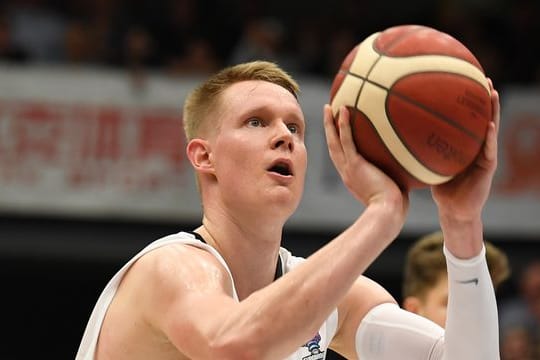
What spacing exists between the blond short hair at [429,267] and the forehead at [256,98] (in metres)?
1.55

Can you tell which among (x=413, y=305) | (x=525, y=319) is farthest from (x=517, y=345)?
(x=413, y=305)

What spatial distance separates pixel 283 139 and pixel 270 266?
56cm

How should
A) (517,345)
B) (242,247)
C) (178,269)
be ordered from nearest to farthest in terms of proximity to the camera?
1. (178,269)
2. (242,247)
3. (517,345)

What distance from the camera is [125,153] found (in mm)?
9312

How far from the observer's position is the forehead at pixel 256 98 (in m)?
3.70

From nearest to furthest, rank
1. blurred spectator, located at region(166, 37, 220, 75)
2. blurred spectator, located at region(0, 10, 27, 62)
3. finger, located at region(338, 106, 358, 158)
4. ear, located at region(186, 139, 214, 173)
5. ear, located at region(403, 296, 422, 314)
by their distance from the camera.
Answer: finger, located at region(338, 106, 358, 158) < ear, located at region(186, 139, 214, 173) < ear, located at region(403, 296, 422, 314) < blurred spectator, located at region(0, 10, 27, 62) < blurred spectator, located at region(166, 37, 220, 75)

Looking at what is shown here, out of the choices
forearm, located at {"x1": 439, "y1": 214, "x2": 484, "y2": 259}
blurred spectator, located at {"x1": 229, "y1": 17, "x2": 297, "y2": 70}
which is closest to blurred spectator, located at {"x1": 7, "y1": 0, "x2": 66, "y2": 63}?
blurred spectator, located at {"x1": 229, "y1": 17, "x2": 297, "y2": 70}

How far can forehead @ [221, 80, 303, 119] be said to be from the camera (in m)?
3.70

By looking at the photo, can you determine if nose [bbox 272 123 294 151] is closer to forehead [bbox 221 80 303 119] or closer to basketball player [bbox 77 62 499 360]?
basketball player [bbox 77 62 499 360]

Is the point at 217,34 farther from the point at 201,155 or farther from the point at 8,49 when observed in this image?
the point at 201,155

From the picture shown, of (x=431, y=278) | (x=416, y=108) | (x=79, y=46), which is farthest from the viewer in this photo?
(x=79, y=46)

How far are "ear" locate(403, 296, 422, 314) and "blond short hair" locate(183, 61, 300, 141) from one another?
56.6 inches

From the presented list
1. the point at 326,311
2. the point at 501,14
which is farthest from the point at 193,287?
the point at 501,14

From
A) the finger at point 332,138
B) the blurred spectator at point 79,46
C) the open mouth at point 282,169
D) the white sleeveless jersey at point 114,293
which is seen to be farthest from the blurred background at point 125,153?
the finger at point 332,138
